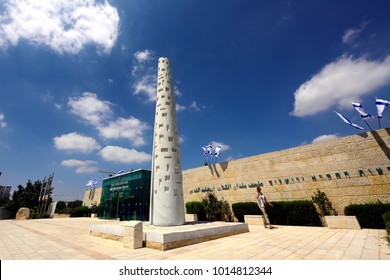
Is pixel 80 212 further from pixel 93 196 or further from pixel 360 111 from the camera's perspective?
pixel 360 111

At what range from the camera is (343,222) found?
9398 millimetres

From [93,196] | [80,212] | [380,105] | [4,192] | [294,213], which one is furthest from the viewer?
[4,192]

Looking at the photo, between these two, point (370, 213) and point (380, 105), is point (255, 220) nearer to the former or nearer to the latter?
point (370, 213)

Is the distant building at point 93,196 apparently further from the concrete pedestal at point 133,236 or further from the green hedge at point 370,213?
the green hedge at point 370,213

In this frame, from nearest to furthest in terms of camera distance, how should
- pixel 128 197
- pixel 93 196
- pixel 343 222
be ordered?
pixel 343 222, pixel 128 197, pixel 93 196

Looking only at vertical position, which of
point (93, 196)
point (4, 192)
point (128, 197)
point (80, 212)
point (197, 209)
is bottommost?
point (197, 209)

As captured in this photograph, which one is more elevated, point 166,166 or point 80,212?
point 166,166

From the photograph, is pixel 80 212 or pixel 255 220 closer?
pixel 255 220

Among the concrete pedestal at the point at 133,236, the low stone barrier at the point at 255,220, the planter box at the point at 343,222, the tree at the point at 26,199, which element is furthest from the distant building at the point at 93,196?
the planter box at the point at 343,222

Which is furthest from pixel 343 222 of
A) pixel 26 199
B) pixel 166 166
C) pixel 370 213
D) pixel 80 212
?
pixel 26 199

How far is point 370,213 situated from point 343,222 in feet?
4.01

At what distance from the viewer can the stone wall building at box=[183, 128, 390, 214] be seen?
32.3 ft

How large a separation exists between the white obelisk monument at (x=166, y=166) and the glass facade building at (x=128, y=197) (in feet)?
39.6
